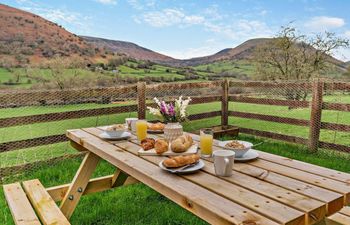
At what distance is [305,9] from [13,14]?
89.8ft

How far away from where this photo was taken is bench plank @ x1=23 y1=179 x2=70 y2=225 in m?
1.95

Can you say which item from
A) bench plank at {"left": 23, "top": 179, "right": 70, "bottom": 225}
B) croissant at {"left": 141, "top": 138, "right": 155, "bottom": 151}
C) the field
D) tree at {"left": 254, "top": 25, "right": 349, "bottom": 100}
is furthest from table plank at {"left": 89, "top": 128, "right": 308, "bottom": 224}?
tree at {"left": 254, "top": 25, "right": 349, "bottom": 100}

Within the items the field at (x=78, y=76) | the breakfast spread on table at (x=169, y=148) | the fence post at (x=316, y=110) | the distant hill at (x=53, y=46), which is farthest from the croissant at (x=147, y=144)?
the distant hill at (x=53, y=46)

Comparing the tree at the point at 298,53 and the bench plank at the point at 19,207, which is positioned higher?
the tree at the point at 298,53

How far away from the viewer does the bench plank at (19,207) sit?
202cm

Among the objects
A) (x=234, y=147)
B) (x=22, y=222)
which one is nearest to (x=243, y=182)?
(x=234, y=147)

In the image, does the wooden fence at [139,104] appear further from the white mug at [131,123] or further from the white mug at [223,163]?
the white mug at [223,163]

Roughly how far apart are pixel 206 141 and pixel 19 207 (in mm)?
1473

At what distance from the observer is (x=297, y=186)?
1.47 metres

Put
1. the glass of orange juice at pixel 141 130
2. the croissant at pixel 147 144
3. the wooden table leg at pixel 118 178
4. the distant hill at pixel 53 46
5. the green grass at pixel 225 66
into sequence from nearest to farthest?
the croissant at pixel 147 144, the glass of orange juice at pixel 141 130, the wooden table leg at pixel 118 178, the green grass at pixel 225 66, the distant hill at pixel 53 46

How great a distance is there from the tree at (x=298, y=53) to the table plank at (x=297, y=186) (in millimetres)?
10308

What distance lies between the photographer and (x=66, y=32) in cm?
2902

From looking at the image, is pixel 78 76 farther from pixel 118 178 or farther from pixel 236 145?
pixel 236 145

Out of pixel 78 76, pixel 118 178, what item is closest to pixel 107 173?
pixel 118 178
